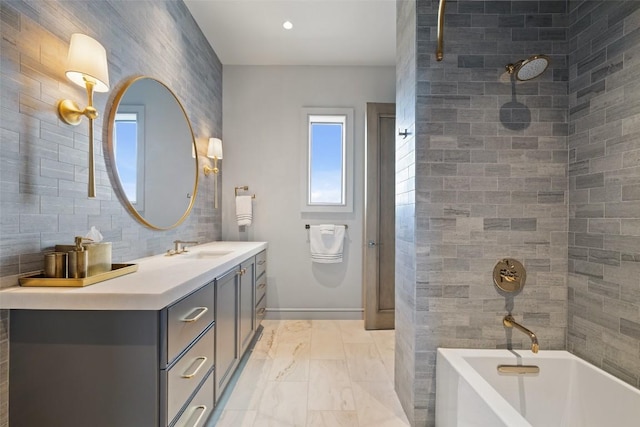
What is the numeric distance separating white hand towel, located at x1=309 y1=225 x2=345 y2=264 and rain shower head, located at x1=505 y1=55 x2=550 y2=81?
202 centimetres

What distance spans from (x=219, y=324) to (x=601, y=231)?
193 cm

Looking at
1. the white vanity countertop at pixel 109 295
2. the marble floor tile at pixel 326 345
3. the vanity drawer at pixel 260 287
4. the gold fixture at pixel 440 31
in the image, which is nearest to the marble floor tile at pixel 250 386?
the marble floor tile at pixel 326 345

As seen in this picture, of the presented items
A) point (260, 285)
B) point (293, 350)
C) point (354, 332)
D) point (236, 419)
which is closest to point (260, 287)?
point (260, 285)

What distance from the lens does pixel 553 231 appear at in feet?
5.14

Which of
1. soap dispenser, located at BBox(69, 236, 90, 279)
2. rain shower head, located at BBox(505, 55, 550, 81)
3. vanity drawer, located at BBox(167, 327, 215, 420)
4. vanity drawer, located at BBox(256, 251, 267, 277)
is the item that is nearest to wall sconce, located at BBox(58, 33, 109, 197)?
soap dispenser, located at BBox(69, 236, 90, 279)

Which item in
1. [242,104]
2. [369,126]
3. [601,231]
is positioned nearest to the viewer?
[601,231]

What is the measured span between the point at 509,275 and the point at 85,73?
2.12 metres

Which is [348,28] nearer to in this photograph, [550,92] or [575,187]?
[550,92]

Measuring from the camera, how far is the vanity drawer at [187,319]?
44.2 inches

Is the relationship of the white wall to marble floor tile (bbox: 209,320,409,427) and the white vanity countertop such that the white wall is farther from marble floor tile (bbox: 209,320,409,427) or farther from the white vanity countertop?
the white vanity countertop

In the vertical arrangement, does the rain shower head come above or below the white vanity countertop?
above

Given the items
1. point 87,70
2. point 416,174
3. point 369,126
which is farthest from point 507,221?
point 87,70

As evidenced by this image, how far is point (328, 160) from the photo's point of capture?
339 cm

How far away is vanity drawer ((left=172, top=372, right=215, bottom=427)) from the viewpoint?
1.26m
